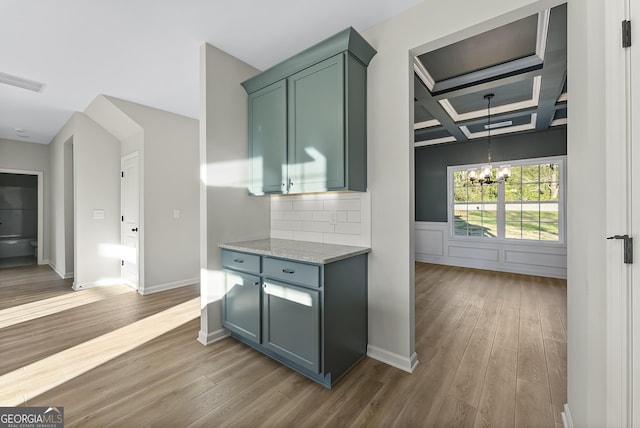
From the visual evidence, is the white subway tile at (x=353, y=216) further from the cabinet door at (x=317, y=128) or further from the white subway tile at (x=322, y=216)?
the cabinet door at (x=317, y=128)

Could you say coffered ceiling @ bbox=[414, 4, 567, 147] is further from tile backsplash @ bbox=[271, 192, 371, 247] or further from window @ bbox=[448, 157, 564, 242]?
tile backsplash @ bbox=[271, 192, 371, 247]

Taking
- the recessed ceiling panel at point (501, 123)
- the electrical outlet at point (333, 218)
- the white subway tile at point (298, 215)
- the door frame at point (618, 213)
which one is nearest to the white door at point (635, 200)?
the door frame at point (618, 213)

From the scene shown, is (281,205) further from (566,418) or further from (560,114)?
(560,114)

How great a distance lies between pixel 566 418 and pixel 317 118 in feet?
8.51

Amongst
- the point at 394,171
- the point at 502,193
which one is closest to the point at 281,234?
the point at 394,171

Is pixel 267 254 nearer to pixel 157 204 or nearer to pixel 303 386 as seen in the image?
pixel 303 386

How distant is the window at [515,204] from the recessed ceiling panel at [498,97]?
68.9 inches

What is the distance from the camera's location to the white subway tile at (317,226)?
2586 millimetres

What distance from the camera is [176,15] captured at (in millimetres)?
2197

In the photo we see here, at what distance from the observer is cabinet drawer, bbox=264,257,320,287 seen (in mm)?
1886

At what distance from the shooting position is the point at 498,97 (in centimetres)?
397

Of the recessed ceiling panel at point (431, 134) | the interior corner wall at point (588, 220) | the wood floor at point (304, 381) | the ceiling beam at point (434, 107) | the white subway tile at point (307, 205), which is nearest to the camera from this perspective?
the interior corner wall at point (588, 220)

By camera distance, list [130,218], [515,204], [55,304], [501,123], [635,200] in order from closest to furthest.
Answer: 1. [635,200]
2. [55,304]
3. [130,218]
4. [501,123]
5. [515,204]

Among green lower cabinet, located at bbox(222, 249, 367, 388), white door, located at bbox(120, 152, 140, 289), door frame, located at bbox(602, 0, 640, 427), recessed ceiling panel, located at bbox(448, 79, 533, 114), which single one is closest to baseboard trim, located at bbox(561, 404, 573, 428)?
door frame, located at bbox(602, 0, 640, 427)
